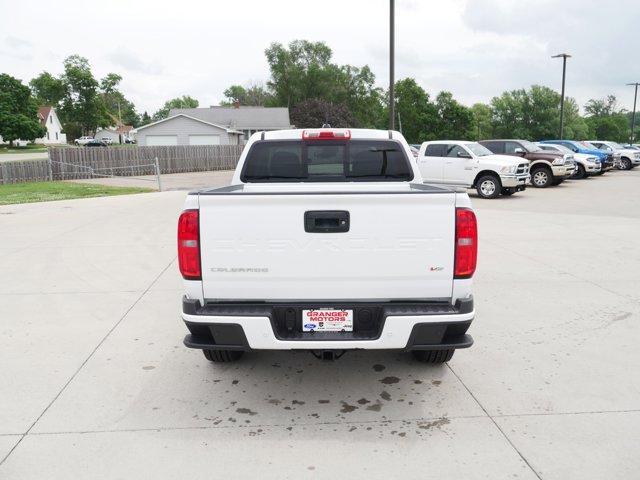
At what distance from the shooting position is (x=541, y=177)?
21562 millimetres

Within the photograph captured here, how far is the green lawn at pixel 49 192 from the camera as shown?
1833cm

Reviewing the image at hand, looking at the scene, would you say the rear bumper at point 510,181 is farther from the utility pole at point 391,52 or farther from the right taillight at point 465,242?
the right taillight at point 465,242

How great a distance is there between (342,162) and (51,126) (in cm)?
10139

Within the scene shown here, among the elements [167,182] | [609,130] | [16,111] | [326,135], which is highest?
[16,111]

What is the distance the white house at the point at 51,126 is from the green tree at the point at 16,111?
2044 centimetres

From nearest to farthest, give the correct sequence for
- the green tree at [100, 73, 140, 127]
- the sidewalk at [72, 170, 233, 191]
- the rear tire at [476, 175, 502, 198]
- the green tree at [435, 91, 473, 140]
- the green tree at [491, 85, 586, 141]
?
the rear tire at [476, 175, 502, 198] → the sidewalk at [72, 170, 233, 191] → the green tree at [435, 91, 473, 140] → the green tree at [491, 85, 586, 141] → the green tree at [100, 73, 140, 127]

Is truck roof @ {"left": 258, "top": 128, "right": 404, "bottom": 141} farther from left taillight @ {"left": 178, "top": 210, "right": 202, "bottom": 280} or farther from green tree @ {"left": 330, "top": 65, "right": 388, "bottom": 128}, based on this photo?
green tree @ {"left": 330, "top": 65, "right": 388, "bottom": 128}

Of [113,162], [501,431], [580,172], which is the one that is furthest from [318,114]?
[501,431]

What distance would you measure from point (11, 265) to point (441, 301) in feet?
24.0

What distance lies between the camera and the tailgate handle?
348cm

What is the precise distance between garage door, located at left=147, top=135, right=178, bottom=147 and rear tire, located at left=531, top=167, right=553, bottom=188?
39.3m

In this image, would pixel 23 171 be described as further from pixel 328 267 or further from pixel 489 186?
pixel 328 267

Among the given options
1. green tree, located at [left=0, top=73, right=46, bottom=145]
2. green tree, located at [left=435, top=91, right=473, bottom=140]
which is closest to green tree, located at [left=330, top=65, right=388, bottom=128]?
green tree, located at [left=435, top=91, right=473, bottom=140]

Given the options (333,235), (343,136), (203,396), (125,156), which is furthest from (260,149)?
(125,156)
